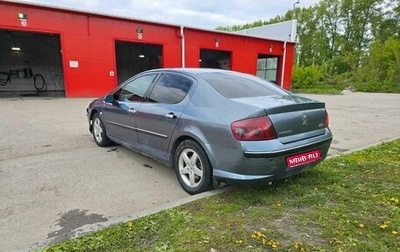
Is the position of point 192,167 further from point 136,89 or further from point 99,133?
point 99,133

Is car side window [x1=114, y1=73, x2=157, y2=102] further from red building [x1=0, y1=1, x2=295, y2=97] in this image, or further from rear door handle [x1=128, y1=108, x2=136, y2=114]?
red building [x1=0, y1=1, x2=295, y2=97]

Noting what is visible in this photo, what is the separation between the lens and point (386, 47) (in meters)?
29.6

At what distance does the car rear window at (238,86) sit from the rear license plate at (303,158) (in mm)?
893

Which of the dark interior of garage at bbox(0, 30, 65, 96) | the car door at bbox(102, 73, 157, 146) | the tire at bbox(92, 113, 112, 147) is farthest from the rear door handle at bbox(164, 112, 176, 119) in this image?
the dark interior of garage at bbox(0, 30, 65, 96)

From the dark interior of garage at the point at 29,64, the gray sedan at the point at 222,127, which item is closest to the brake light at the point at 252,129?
the gray sedan at the point at 222,127

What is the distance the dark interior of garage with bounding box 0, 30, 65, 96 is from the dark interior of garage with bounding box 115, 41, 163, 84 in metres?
5.13

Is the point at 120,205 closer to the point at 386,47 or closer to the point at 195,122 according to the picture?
the point at 195,122

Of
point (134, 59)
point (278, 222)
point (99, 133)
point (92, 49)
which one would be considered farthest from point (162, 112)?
point (134, 59)

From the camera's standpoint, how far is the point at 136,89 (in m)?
4.42

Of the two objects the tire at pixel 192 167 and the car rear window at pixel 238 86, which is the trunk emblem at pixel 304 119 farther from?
the tire at pixel 192 167

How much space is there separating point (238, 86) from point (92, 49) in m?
13.8

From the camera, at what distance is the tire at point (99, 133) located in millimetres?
5286

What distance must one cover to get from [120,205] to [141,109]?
1.43m

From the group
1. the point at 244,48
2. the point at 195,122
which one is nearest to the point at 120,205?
the point at 195,122
